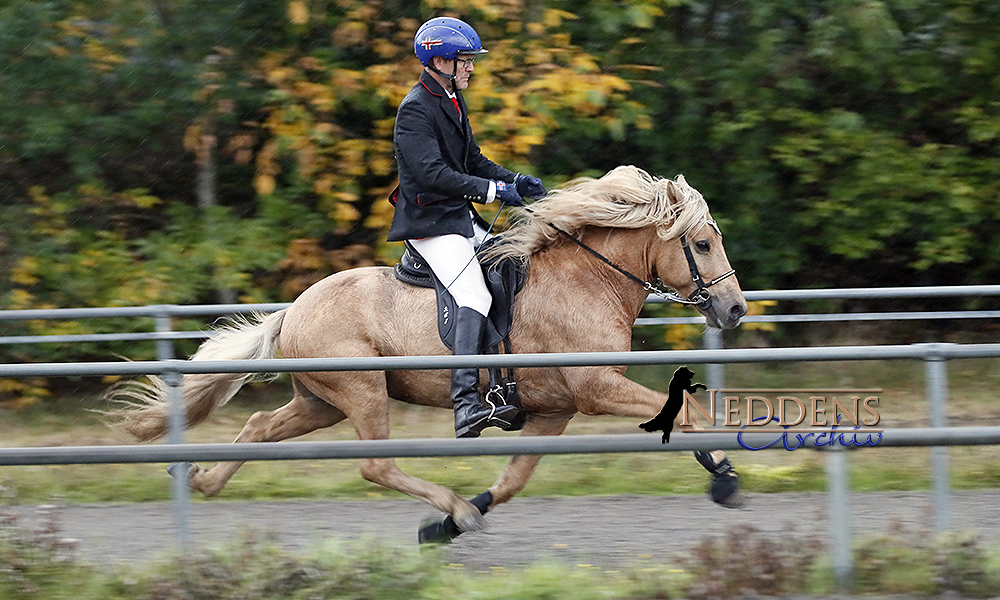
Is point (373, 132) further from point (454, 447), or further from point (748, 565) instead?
point (748, 565)

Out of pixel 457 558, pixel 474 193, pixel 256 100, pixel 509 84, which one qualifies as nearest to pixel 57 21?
pixel 256 100

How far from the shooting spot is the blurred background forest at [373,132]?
8.71m

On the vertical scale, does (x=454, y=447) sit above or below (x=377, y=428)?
above

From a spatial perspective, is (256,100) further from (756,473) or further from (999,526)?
(999,526)

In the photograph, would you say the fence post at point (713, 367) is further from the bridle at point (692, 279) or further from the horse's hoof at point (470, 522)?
the horse's hoof at point (470, 522)

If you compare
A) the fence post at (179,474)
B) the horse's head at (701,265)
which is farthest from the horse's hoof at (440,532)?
the horse's head at (701,265)

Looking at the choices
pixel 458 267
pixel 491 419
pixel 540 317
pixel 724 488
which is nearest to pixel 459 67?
pixel 458 267

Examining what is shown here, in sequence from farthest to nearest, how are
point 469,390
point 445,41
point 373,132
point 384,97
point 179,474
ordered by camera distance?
point 373,132 < point 384,97 < point 445,41 < point 469,390 < point 179,474

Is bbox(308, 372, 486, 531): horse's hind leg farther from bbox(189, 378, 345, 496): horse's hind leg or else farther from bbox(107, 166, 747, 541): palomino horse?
bbox(189, 378, 345, 496): horse's hind leg

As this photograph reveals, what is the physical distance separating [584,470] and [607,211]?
197 centimetres

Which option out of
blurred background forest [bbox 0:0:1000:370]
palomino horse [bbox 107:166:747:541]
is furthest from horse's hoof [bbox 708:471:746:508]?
blurred background forest [bbox 0:0:1000:370]

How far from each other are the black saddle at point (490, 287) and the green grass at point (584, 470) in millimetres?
1492

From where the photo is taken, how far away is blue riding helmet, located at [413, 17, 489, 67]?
5.35 meters

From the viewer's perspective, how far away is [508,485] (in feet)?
18.0
